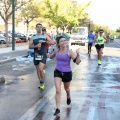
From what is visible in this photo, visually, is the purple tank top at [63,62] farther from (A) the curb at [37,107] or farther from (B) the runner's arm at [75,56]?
(A) the curb at [37,107]

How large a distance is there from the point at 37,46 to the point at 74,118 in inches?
126

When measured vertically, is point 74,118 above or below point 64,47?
below

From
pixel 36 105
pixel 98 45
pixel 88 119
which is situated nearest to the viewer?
pixel 88 119

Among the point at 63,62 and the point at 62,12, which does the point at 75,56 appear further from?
the point at 62,12

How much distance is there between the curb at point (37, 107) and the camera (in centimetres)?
621

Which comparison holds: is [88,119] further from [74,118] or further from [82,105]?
[82,105]

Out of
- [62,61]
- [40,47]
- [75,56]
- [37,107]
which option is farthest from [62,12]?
[75,56]

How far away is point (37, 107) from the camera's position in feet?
22.8

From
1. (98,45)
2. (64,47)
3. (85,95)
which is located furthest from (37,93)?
(98,45)

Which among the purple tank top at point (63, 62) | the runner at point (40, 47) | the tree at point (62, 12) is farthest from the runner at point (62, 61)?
the tree at point (62, 12)

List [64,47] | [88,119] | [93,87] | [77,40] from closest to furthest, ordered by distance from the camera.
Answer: [88,119]
[64,47]
[93,87]
[77,40]

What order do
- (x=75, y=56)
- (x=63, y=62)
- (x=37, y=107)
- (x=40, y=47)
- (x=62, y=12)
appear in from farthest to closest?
(x=62, y=12), (x=40, y=47), (x=37, y=107), (x=63, y=62), (x=75, y=56)

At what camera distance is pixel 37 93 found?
8.52m

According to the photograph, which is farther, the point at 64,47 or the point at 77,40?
the point at 77,40
